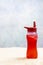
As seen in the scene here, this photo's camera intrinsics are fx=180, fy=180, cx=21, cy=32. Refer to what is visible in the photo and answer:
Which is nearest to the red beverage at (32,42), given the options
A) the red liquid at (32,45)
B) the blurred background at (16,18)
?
the red liquid at (32,45)

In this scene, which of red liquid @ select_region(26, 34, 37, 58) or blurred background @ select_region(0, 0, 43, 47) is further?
blurred background @ select_region(0, 0, 43, 47)

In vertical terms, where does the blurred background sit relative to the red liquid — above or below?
above

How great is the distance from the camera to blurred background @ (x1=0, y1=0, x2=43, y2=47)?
2131 mm

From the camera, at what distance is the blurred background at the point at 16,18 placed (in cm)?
213

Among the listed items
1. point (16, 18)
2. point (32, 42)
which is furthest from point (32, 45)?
point (16, 18)

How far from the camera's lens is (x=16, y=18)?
7.01ft

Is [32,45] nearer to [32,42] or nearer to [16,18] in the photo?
[32,42]

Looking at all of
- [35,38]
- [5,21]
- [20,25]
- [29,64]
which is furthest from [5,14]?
[29,64]

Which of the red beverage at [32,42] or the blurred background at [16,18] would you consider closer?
the red beverage at [32,42]

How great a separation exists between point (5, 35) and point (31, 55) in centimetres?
122

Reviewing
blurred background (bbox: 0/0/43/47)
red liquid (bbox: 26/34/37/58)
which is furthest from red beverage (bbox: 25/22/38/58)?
blurred background (bbox: 0/0/43/47)

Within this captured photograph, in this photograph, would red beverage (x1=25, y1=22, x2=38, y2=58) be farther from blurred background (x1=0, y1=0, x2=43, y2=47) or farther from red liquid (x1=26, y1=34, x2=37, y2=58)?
blurred background (x1=0, y1=0, x2=43, y2=47)

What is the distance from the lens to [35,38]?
97cm

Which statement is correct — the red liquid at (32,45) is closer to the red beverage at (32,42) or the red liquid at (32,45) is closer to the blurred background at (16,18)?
the red beverage at (32,42)
